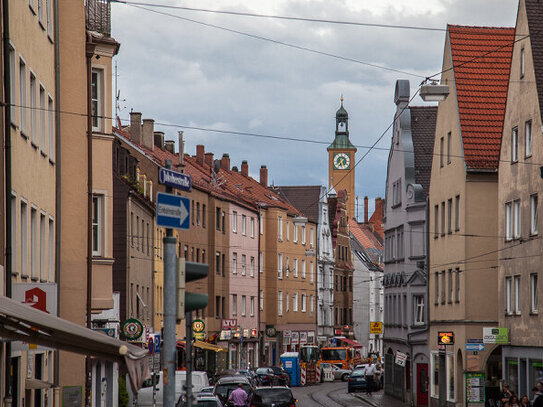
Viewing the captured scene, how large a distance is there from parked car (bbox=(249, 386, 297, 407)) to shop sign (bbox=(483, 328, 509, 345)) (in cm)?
743

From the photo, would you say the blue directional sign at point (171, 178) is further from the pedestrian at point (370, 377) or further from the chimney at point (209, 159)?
the chimney at point (209, 159)

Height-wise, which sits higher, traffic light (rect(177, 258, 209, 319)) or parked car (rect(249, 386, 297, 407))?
traffic light (rect(177, 258, 209, 319))

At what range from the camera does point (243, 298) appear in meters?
88.9

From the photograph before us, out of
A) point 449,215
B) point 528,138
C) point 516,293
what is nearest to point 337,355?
point 449,215

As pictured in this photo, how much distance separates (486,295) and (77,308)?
21348 mm

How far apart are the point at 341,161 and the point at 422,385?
121 meters

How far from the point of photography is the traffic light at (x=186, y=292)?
10.6 m

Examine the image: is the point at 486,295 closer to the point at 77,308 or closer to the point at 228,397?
the point at 228,397

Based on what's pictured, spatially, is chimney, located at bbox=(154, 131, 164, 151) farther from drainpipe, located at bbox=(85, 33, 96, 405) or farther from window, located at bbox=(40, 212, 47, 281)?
window, located at bbox=(40, 212, 47, 281)

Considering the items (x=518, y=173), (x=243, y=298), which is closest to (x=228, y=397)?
(x=518, y=173)

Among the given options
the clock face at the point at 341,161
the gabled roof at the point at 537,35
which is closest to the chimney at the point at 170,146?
the gabled roof at the point at 537,35

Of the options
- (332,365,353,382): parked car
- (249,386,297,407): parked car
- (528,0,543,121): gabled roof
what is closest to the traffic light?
(249,386,297,407): parked car

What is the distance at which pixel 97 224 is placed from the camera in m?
34.1

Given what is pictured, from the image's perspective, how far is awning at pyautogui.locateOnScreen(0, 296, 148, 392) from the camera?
44.1ft
